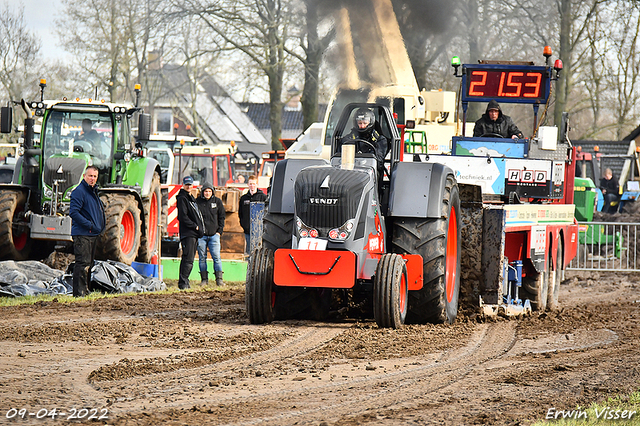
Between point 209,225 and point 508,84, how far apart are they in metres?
5.32

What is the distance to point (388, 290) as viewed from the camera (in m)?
8.20

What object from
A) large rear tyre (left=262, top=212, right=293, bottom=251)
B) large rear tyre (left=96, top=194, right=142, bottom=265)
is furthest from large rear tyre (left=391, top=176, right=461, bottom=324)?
large rear tyre (left=96, top=194, right=142, bottom=265)

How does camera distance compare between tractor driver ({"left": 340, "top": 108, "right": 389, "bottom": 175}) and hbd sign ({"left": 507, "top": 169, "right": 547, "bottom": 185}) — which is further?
hbd sign ({"left": 507, "top": 169, "right": 547, "bottom": 185})

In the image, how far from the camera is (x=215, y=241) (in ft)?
48.7

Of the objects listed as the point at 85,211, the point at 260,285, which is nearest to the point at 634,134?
the point at 85,211

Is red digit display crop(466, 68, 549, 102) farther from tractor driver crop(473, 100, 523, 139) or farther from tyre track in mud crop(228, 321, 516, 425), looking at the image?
tyre track in mud crop(228, 321, 516, 425)

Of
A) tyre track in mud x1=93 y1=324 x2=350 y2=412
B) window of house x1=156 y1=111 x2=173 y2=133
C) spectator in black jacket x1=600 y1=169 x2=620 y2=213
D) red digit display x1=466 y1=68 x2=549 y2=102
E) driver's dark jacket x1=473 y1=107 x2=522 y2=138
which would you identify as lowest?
tyre track in mud x1=93 y1=324 x2=350 y2=412

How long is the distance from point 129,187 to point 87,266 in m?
2.63

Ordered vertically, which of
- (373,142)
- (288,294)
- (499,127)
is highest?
(499,127)

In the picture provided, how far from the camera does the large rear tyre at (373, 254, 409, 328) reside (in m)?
8.21

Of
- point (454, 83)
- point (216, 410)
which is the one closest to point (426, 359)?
point (216, 410)

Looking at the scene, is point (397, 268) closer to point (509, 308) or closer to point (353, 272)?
point (353, 272)

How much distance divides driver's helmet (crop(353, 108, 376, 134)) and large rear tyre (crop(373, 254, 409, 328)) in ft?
4.71

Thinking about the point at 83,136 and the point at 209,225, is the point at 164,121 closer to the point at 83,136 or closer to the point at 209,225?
the point at 83,136
